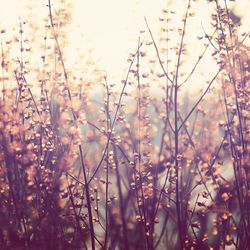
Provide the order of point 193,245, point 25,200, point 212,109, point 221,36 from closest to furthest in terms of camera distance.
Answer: point 221,36, point 193,245, point 25,200, point 212,109

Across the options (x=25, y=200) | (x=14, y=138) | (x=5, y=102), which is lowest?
(x=25, y=200)

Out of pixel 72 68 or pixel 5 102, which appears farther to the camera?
pixel 72 68

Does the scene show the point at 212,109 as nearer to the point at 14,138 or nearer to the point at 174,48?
the point at 174,48

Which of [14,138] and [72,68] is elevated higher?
[72,68]

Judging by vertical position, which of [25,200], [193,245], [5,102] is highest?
[5,102]

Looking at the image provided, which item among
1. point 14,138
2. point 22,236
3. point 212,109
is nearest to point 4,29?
point 14,138

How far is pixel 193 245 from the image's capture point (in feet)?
14.9

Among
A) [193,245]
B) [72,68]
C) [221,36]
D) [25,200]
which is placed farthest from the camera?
[72,68]

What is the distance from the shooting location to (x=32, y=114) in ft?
15.4

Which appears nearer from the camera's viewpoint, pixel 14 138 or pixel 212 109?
pixel 14 138

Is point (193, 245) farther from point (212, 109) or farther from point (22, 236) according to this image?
point (212, 109)

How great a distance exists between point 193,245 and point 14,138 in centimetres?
203

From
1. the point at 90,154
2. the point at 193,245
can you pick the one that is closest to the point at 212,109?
the point at 90,154

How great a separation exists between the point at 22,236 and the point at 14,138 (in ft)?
3.46
